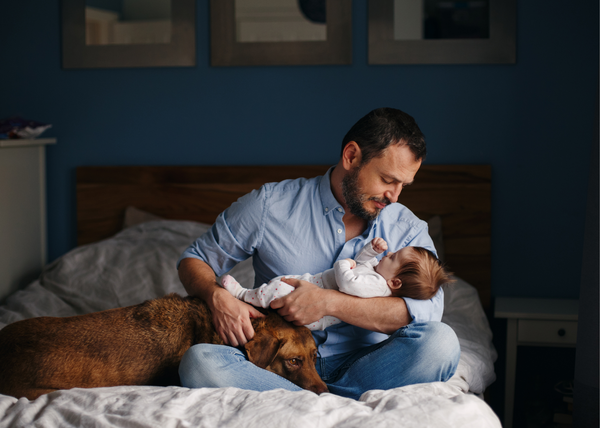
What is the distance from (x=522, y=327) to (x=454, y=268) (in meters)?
0.41

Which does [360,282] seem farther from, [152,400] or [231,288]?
[152,400]

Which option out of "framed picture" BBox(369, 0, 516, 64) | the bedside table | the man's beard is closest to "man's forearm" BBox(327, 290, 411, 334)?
the man's beard

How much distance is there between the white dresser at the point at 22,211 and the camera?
2434 mm

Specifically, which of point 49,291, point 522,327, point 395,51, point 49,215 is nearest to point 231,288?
point 49,291

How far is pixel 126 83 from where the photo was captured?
2.74m

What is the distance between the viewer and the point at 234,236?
1.56m

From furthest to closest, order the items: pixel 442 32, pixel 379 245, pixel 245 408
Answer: pixel 442 32 < pixel 379 245 < pixel 245 408

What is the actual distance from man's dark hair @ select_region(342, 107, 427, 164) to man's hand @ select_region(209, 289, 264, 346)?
20.4 inches

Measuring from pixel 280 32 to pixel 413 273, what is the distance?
1.68 m

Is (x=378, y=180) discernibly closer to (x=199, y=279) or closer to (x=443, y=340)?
(x=443, y=340)

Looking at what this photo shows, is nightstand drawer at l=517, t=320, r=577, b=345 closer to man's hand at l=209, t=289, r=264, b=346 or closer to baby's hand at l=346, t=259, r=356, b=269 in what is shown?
baby's hand at l=346, t=259, r=356, b=269

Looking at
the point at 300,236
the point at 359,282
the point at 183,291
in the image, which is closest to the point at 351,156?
the point at 300,236

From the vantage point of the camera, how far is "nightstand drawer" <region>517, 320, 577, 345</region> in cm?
225

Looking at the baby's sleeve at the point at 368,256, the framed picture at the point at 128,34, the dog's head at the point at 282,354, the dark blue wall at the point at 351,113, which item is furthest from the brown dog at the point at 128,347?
the framed picture at the point at 128,34
